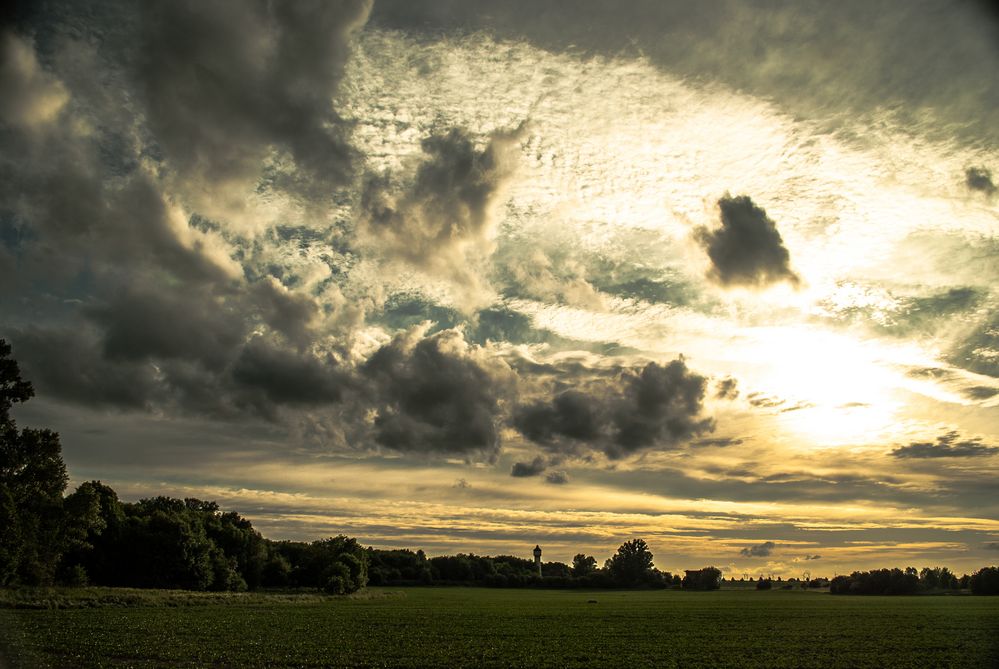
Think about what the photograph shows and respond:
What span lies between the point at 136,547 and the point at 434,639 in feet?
213

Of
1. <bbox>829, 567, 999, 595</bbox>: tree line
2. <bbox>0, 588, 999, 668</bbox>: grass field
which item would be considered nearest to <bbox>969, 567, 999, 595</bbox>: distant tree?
<bbox>829, 567, 999, 595</bbox>: tree line

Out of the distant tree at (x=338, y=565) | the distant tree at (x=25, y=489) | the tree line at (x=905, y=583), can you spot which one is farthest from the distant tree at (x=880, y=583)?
the distant tree at (x=25, y=489)

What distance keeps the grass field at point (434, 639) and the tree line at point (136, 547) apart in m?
8.28

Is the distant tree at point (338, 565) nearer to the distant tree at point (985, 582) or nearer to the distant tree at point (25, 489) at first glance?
the distant tree at point (25, 489)

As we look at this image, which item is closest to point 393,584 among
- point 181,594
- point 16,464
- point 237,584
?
point 237,584

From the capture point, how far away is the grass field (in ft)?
112

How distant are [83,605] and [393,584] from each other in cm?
13605

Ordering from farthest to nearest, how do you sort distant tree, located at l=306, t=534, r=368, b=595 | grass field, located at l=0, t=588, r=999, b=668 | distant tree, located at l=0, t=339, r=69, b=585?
distant tree, located at l=306, t=534, r=368, b=595
distant tree, located at l=0, t=339, r=69, b=585
grass field, located at l=0, t=588, r=999, b=668

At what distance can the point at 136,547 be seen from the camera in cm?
9125

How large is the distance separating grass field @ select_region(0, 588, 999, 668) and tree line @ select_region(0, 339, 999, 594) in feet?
27.2

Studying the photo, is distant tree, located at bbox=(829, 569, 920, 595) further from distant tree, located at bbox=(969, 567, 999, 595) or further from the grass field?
the grass field

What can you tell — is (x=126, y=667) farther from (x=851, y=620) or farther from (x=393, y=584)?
(x=393, y=584)

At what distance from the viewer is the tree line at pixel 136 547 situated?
54.2 meters

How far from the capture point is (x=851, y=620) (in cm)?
7294
